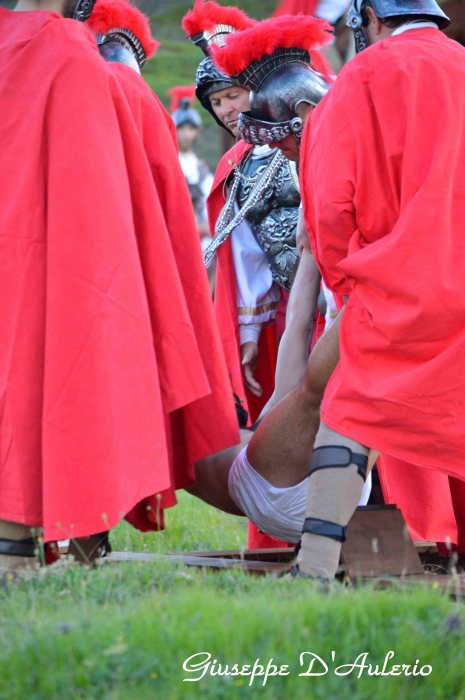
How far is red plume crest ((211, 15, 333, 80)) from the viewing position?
3908 mm

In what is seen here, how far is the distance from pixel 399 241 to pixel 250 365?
2.12 meters

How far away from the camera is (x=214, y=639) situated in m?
1.96

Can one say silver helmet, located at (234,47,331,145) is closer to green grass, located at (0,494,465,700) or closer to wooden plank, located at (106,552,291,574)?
wooden plank, located at (106,552,291,574)

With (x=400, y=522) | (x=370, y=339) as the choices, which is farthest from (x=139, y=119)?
(x=400, y=522)

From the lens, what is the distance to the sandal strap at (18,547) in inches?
111

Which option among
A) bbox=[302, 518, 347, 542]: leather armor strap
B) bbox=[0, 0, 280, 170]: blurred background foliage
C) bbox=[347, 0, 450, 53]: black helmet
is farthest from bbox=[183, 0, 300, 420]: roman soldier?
bbox=[0, 0, 280, 170]: blurred background foliage

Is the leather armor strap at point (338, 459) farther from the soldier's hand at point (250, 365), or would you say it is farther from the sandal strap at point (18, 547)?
the soldier's hand at point (250, 365)

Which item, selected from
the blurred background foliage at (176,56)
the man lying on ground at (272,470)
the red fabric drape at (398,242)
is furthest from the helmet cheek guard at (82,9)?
the blurred background foliage at (176,56)

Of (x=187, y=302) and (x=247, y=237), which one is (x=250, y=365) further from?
(x=187, y=302)

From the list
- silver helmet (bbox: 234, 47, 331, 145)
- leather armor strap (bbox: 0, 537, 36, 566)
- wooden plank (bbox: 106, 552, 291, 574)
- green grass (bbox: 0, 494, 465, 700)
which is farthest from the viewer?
silver helmet (bbox: 234, 47, 331, 145)

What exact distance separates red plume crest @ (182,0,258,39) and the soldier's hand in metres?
1.61

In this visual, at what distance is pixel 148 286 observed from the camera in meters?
3.14

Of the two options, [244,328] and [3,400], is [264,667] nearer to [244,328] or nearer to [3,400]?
[3,400]

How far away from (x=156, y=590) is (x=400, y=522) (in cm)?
101
